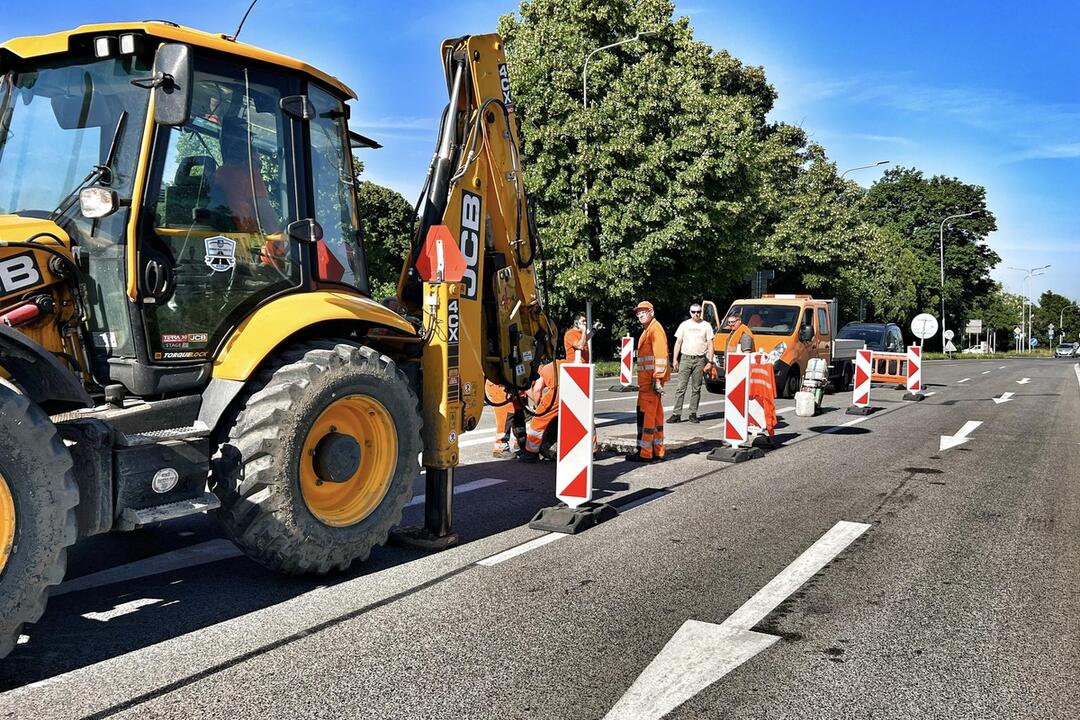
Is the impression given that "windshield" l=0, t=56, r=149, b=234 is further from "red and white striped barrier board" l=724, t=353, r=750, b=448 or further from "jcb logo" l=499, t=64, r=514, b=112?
"red and white striped barrier board" l=724, t=353, r=750, b=448

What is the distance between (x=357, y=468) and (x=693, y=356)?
9.60 meters

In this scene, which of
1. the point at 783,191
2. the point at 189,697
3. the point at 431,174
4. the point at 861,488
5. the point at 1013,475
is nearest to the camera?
the point at 189,697

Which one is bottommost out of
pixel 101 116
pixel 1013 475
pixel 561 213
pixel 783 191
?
pixel 1013 475

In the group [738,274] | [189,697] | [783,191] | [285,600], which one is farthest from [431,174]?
[783,191]

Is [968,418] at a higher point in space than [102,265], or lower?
lower

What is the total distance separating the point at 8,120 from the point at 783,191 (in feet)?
124

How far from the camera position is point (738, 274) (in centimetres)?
2966

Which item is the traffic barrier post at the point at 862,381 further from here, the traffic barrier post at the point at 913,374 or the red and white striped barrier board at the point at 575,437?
the red and white striped barrier board at the point at 575,437

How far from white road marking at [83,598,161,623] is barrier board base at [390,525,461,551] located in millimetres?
1604

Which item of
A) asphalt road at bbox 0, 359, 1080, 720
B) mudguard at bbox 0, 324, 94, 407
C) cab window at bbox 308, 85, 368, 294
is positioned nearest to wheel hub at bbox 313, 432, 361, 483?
asphalt road at bbox 0, 359, 1080, 720

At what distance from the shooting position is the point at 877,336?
2430cm

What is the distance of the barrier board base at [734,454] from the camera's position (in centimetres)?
959

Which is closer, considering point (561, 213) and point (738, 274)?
point (561, 213)

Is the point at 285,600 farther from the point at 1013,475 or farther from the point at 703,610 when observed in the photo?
the point at 1013,475
